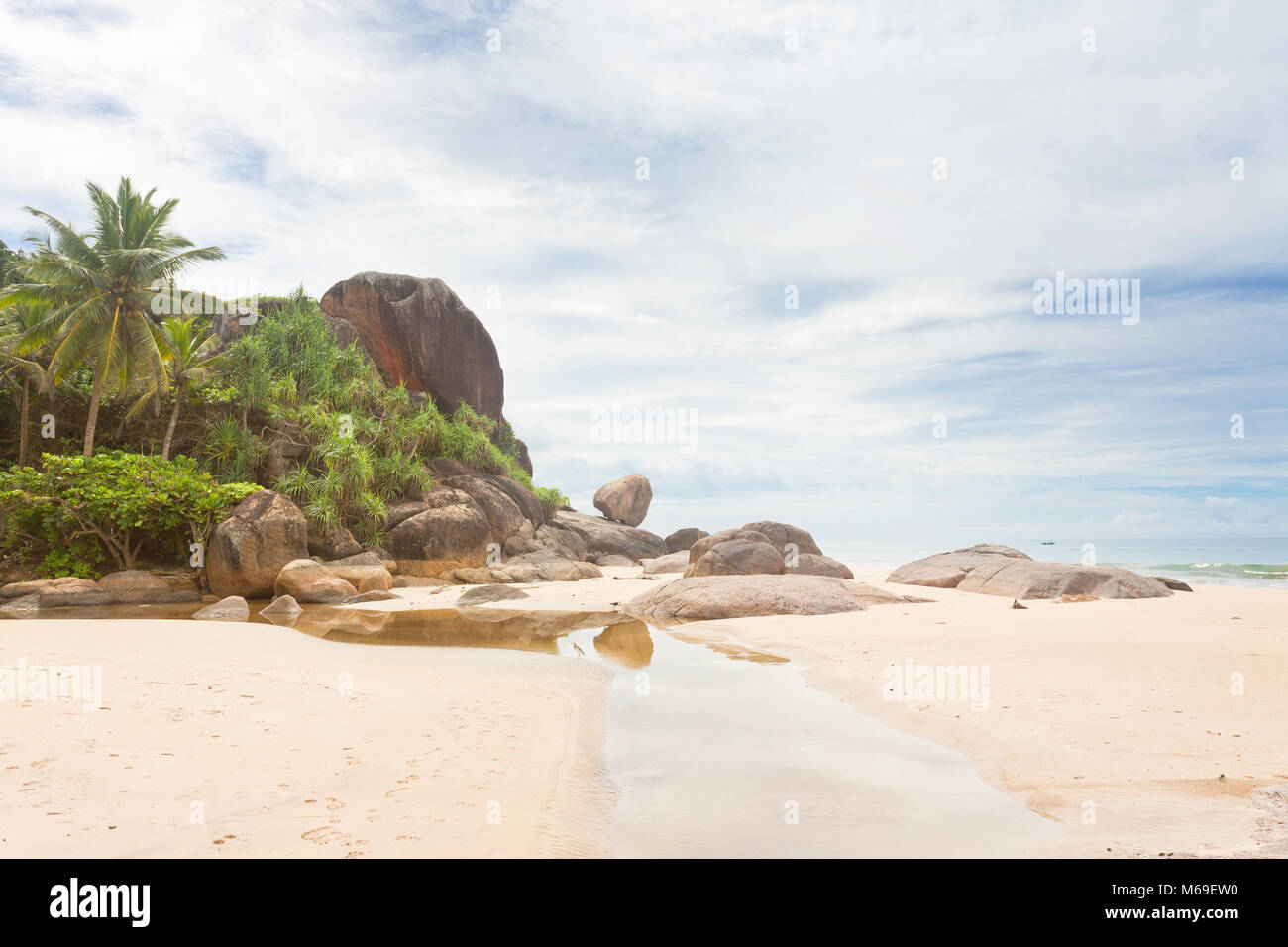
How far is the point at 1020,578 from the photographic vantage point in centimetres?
1593

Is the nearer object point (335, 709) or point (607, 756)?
point (607, 756)

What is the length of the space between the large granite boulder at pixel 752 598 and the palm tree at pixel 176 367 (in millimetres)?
15405

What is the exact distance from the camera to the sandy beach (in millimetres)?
3314

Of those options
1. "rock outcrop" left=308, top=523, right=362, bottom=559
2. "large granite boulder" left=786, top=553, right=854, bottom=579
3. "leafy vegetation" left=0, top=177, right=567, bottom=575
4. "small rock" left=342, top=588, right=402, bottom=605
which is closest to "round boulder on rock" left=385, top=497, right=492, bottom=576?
"leafy vegetation" left=0, top=177, right=567, bottom=575

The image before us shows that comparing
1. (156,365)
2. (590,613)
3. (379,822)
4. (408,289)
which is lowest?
(590,613)

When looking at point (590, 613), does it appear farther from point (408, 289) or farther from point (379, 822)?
point (408, 289)

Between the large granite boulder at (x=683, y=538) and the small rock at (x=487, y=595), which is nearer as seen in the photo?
the small rock at (x=487, y=595)

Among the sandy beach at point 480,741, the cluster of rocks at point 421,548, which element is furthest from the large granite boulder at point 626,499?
the sandy beach at point 480,741

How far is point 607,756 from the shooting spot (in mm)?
4996

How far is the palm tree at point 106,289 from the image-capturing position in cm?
1962

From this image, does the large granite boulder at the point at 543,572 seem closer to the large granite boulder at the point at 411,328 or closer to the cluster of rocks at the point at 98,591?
the cluster of rocks at the point at 98,591

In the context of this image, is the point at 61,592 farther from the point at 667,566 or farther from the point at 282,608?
the point at 667,566
